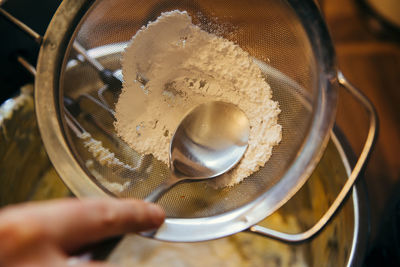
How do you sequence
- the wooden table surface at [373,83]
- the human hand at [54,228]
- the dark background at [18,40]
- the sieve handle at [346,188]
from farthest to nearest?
the wooden table surface at [373,83], the dark background at [18,40], the sieve handle at [346,188], the human hand at [54,228]

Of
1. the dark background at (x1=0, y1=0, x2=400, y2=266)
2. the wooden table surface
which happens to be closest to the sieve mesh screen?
the dark background at (x1=0, y1=0, x2=400, y2=266)

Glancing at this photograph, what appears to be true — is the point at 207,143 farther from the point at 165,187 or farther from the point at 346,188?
the point at 346,188

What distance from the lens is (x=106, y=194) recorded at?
0.58 meters

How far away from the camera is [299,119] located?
63 centimetres

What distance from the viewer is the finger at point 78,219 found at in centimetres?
33

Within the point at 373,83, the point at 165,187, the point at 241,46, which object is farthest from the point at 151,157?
the point at 373,83

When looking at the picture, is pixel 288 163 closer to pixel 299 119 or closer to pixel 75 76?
pixel 299 119

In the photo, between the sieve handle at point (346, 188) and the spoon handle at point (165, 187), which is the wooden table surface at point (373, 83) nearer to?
the sieve handle at point (346, 188)

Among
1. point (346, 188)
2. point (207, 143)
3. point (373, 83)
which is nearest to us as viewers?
point (346, 188)

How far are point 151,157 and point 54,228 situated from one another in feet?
1.05

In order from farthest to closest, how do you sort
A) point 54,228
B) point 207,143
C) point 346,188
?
point 207,143 → point 346,188 → point 54,228

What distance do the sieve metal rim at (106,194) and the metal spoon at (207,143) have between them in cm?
Result: 9

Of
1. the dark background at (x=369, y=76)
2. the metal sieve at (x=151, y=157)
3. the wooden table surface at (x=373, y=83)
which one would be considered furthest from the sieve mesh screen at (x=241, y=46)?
the wooden table surface at (x=373, y=83)

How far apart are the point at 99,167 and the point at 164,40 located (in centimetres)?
27
